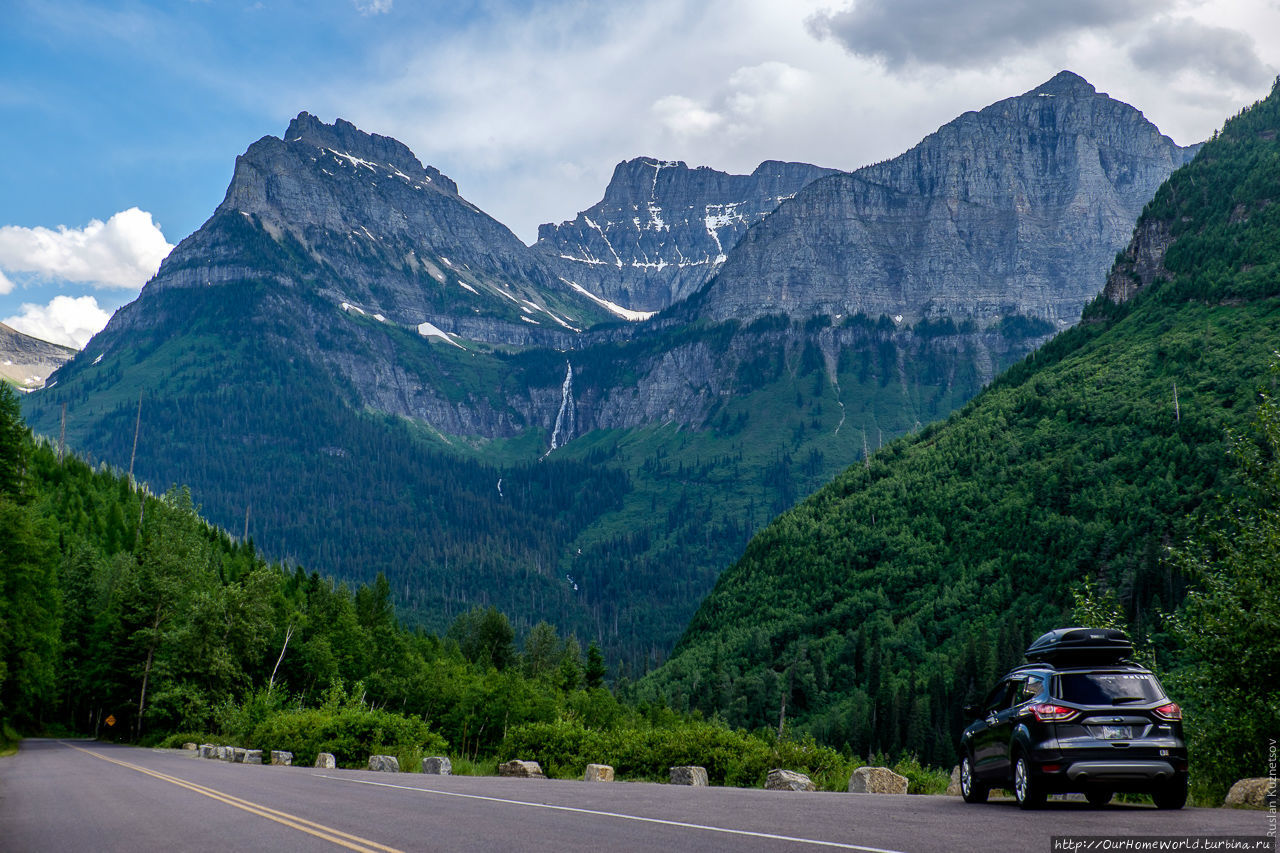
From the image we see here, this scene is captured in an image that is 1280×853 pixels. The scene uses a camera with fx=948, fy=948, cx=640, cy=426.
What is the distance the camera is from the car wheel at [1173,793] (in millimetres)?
15500

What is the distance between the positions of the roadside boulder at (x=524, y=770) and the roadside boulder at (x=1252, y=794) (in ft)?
69.8

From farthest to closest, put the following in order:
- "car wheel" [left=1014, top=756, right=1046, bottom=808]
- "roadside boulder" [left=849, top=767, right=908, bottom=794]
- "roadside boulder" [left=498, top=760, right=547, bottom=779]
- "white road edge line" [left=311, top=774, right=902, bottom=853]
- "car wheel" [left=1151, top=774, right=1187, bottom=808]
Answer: "roadside boulder" [left=498, top=760, right=547, bottom=779] < "roadside boulder" [left=849, top=767, right=908, bottom=794] < "car wheel" [left=1014, top=756, right=1046, bottom=808] < "car wheel" [left=1151, top=774, right=1187, bottom=808] < "white road edge line" [left=311, top=774, right=902, bottom=853]

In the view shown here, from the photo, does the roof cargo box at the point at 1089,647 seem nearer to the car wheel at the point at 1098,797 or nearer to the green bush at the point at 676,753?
the car wheel at the point at 1098,797

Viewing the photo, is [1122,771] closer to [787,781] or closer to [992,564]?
[787,781]

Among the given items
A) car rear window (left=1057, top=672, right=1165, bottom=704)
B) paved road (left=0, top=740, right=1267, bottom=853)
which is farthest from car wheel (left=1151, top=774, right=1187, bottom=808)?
car rear window (left=1057, top=672, right=1165, bottom=704)

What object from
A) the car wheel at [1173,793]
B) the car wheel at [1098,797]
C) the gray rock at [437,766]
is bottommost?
the gray rock at [437,766]

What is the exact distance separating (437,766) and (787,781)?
551 inches

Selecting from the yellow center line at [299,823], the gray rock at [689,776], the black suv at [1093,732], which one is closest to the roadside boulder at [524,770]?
the gray rock at [689,776]

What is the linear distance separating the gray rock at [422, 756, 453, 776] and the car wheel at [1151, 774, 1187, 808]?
930 inches

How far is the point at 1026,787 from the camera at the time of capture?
16172 millimetres

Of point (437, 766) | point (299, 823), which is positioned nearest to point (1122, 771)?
point (299, 823)

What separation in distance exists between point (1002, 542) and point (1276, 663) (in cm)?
16128

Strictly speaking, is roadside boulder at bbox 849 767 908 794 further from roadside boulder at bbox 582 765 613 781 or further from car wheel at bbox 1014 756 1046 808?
roadside boulder at bbox 582 765 613 781

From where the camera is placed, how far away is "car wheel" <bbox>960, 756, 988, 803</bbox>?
741 inches
